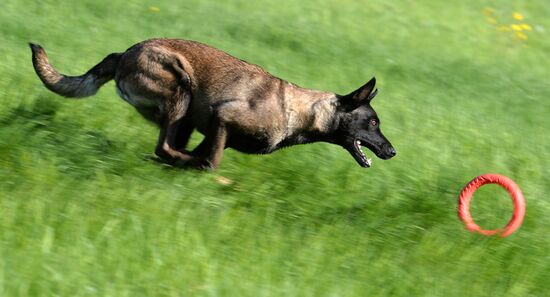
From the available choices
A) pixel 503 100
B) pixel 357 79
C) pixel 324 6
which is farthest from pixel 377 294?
pixel 324 6

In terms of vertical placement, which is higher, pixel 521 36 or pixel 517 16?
pixel 517 16

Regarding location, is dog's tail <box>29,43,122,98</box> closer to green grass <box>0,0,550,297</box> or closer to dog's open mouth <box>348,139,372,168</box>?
green grass <box>0,0,550,297</box>

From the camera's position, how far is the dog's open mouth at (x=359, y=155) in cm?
828

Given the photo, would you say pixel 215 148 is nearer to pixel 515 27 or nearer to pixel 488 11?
pixel 515 27

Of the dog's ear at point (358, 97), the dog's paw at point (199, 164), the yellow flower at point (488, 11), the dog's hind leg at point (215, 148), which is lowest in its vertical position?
the yellow flower at point (488, 11)

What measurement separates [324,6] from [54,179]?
13.5 meters

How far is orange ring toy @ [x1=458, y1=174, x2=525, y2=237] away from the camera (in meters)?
7.31

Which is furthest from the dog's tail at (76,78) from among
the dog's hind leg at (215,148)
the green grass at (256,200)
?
the dog's hind leg at (215,148)

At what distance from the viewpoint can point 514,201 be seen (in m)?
7.62

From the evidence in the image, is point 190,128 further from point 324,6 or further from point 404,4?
point 404,4

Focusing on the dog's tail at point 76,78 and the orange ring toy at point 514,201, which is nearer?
the orange ring toy at point 514,201

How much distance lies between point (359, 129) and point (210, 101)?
1458 mm

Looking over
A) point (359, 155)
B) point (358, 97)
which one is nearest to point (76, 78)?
point (358, 97)

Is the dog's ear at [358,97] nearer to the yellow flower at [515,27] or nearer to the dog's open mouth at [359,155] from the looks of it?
the dog's open mouth at [359,155]
